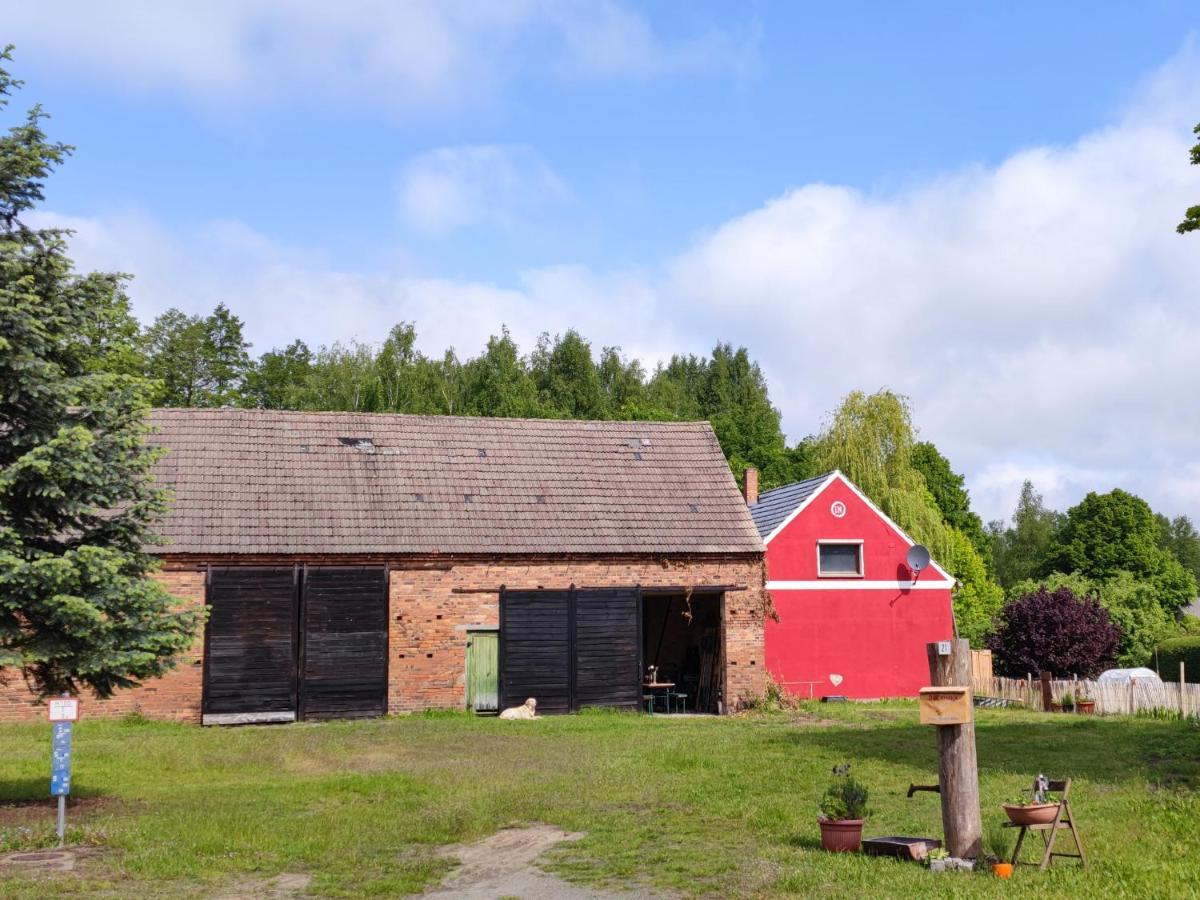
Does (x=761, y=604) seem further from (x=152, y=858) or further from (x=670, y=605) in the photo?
(x=152, y=858)

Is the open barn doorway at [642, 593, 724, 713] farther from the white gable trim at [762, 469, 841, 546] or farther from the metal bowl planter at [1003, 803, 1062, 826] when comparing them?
the metal bowl planter at [1003, 803, 1062, 826]

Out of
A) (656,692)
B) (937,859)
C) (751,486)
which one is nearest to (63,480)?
(937,859)

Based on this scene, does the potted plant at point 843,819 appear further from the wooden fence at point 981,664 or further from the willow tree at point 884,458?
the willow tree at point 884,458

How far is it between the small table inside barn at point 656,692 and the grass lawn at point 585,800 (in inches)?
158

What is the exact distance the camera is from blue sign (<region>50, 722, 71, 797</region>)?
1161 cm

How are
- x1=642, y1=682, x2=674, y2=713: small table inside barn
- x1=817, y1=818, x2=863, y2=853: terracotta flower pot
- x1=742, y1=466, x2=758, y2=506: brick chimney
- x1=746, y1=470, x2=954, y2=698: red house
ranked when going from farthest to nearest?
x1=742, y1=466, x2=758, y2=506: brick chimney
x1=746, y1=470, x2=954, y2=698: red house
x1=642, y1=682, x2=674, y2=713: small table inside barn
x1=817, y1=818, x2=863, y2=853: terracotta flower pot

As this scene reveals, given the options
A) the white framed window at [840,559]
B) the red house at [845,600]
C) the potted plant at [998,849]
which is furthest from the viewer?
the white framed window at [840,559]

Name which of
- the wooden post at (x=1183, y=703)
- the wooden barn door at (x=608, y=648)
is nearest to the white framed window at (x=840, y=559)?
the wooden barn door at (x=608, y=648)

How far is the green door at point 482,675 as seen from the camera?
1035 inches

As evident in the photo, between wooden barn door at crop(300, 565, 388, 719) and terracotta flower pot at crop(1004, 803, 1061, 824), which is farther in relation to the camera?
wooden barn door at crop(300, 565, 388, 719)

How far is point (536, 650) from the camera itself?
26.6 m

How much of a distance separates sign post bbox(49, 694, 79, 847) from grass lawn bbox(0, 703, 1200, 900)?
478 mm

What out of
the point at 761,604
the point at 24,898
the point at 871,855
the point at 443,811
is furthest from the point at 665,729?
the point at 24,898

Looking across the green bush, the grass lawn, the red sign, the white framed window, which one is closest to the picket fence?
the grass lawn
